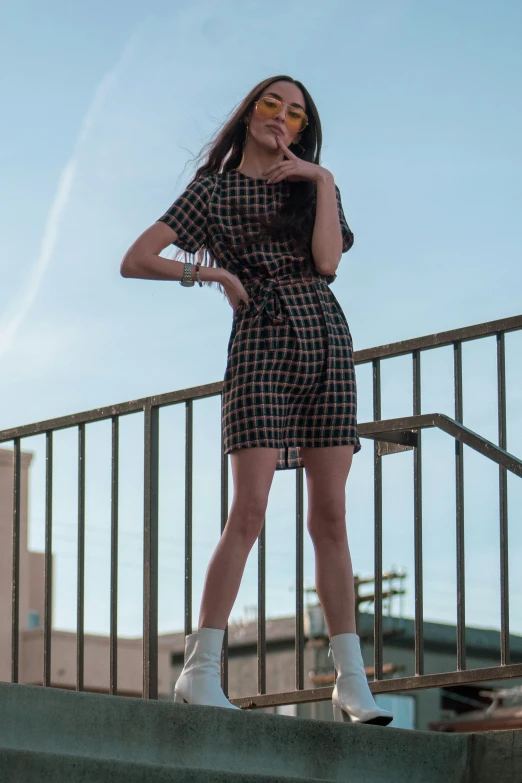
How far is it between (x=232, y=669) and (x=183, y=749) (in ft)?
91.2

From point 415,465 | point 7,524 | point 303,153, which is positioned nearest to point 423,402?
point 415,465

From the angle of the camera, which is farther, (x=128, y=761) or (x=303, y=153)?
(x=303, y=153)

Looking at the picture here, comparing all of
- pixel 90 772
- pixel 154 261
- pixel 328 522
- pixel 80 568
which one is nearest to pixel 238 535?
pixel 328 522

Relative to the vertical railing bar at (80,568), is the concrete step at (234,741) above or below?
below

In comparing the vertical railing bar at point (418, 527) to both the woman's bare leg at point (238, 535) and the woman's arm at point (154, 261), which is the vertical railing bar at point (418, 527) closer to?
the woman's bare leg at point (238, 535)

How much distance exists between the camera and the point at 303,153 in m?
3.96

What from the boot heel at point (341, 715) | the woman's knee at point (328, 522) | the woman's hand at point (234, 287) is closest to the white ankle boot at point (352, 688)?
the boot heel at point (341, 715)

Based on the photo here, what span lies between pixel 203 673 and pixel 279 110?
5.02ft

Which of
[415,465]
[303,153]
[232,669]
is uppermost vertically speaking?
[303,153]

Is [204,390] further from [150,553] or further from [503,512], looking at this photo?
[503,512]

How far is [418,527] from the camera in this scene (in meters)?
4.22

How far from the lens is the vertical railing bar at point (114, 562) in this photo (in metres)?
4.77

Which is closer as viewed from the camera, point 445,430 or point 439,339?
point 445,430

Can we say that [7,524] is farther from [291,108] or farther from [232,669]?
[291,108]
